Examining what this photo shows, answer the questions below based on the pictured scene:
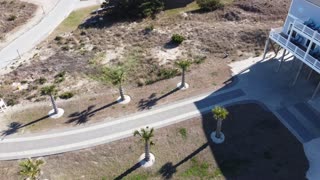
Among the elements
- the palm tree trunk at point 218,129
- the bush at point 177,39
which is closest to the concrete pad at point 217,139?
the palm tree trunk at point 218,129

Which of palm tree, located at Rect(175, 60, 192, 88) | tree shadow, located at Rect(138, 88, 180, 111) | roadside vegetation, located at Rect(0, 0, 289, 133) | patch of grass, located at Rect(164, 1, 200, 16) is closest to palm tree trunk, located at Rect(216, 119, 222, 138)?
roadside vegetation, located at Rect(0, 0, 289, 133)

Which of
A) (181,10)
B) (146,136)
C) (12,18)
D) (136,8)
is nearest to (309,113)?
(146,136)

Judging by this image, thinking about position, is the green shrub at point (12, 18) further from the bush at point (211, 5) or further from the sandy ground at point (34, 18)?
the bush at point (211, 5)

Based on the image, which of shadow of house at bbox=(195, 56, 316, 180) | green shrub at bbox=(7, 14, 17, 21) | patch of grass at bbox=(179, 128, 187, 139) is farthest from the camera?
green shrub at bbox=(7, 14, 17, 21)

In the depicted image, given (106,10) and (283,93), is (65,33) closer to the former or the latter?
(106,10)

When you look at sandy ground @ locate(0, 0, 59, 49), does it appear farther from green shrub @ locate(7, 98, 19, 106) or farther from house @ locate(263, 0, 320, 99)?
house @ locate(263, 0, 320, 99)

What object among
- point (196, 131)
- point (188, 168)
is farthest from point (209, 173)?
point (196, 131)
